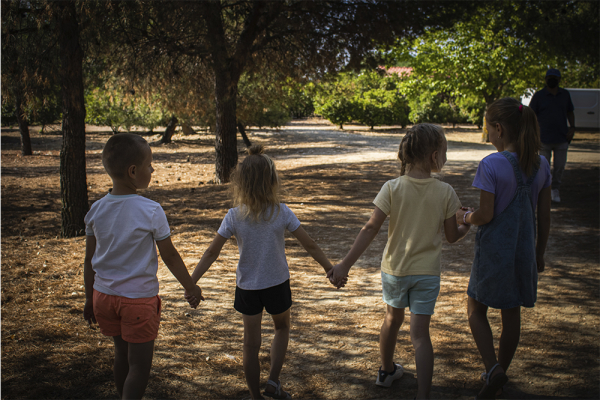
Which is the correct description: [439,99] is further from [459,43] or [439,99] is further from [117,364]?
[117,364]

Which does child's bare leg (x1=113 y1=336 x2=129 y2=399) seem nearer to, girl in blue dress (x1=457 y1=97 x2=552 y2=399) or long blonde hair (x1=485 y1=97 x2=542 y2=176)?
girl in blue dress (x1=457 y1=97 x2=552 y2=399)

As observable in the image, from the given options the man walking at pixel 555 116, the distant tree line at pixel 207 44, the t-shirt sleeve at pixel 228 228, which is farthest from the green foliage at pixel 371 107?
the t-shirt sleeve at pixel 228 228

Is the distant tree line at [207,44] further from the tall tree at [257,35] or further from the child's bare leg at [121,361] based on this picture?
the child's bare leg at [121,361]

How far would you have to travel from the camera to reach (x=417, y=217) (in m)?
2.54

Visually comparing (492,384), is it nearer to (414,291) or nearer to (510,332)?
(510,332)

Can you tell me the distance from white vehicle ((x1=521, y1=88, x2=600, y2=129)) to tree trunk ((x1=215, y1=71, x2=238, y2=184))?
17.1 meters

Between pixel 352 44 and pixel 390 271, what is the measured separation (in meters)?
7.96

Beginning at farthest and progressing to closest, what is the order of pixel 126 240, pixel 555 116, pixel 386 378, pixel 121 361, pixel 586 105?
pixel 586 105 → pixel 555 116 → pixel 386 378 → pixel 121 361 → pixel 126 240

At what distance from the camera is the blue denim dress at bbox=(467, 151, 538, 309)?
2.59 m

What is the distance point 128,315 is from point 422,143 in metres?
1.86

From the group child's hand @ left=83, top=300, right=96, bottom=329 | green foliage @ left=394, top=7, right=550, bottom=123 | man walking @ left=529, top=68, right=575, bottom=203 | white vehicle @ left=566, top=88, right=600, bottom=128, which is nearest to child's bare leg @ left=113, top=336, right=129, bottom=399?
child's hand @ left=83, top=300, right=96, bottom=329

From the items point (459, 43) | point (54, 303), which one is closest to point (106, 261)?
A: point (54, 303)

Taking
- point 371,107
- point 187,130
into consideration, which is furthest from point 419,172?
point 371,107

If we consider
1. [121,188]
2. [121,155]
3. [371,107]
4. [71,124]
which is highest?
[371,107]
